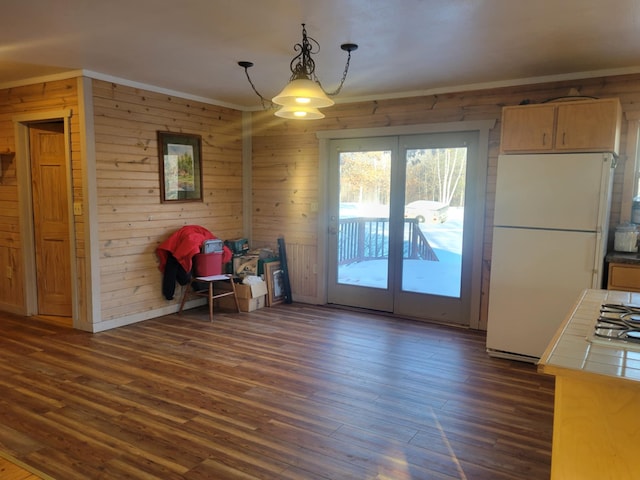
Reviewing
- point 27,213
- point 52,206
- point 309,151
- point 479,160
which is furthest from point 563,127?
point 27,213

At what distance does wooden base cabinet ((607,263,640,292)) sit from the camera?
3410 mm

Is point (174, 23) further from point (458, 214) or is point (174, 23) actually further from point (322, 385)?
point (458, 214)

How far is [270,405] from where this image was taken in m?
2.97

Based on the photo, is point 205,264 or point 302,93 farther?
point 205,264

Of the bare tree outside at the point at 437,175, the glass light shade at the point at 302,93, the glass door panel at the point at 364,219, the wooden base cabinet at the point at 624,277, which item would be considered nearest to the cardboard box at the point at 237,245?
the glass door panel at the point at 364,219

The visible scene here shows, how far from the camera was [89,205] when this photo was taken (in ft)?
14.1

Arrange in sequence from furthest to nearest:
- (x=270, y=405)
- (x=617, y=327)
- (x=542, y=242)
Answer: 1. (x=542, y=242)
2. (x=270, y=405)
3. (x=617, y=327)

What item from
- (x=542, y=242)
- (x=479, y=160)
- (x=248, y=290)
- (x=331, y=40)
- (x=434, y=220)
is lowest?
(x=248, y=290)

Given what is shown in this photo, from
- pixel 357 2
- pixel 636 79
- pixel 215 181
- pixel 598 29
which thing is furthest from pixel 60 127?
pixel 636 79

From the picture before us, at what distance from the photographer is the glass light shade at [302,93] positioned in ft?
8.90

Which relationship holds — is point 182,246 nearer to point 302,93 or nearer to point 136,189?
point 136,189

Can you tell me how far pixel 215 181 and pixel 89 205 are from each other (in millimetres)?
1621

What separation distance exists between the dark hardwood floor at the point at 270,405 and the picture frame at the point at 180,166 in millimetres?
1530

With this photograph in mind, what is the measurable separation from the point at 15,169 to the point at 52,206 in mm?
572
